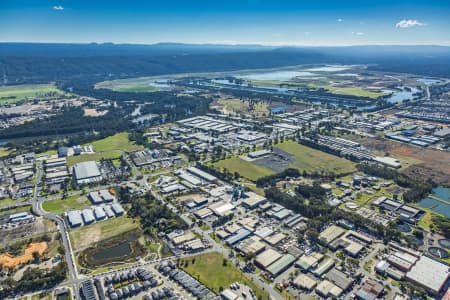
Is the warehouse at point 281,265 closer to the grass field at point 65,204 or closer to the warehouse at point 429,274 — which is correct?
the warehouse at point 429,274

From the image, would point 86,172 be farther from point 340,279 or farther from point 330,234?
point 340,279

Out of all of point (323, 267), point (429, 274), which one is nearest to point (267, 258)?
point (323, 267)

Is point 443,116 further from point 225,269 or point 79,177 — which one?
point 79,177

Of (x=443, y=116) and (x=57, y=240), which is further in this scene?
(x=443, y=116)

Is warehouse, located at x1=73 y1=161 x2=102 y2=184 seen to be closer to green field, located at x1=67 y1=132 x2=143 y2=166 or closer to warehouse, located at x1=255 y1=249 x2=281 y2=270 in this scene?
green field, located at x1=67 y1=132 x2=143 y2=166

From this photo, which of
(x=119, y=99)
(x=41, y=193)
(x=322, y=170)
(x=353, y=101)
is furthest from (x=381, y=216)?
(x=119, y=99)

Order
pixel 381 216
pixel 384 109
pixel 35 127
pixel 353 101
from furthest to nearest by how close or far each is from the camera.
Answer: pixel 353 101 < pixel 384 109 < pixel 35 127 < pixel 381 216
